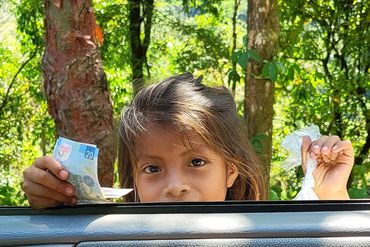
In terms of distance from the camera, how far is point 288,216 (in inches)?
49.2

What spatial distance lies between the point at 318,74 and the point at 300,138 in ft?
18.3

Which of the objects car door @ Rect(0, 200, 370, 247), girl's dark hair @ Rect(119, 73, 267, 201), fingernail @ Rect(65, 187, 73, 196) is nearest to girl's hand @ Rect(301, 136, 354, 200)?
girl's dark hair @ Rect(119, 73, 267, 201)

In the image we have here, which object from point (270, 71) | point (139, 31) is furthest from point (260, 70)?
point (139, 31)

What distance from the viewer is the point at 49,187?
1473mm

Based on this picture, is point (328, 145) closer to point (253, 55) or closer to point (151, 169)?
point (151, 169)

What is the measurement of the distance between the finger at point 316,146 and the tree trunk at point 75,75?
75.6 inches

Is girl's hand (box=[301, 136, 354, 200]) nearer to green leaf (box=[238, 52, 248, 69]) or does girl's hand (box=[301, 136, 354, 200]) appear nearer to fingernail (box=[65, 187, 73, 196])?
fingernail (box=[65, 187, 73, 196])

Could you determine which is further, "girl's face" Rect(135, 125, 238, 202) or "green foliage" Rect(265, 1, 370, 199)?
"green foliage" Rect(265, 1, 370, 199)

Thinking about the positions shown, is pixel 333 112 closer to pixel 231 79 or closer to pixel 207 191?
pixel 231 79

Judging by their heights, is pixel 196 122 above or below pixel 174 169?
above

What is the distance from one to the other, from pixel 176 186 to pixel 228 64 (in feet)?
17.5

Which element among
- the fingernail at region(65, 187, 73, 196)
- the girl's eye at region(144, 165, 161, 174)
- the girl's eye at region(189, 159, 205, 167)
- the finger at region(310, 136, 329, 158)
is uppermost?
the finger at region(310, 136, 329, 158)

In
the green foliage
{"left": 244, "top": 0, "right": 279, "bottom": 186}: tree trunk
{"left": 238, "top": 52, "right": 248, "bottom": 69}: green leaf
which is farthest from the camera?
the green foliage

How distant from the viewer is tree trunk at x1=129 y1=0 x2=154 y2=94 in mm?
8836
